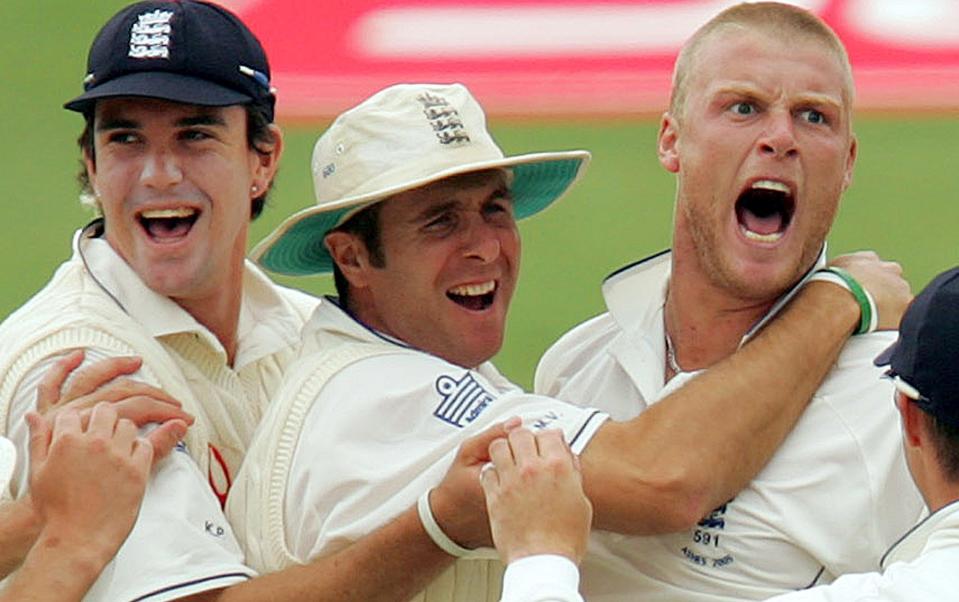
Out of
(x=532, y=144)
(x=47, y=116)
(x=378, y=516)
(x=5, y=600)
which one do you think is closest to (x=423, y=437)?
(x=378, y=516)

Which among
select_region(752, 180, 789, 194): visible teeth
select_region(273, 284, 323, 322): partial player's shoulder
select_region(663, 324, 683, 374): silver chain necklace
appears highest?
select_region(752, 180, 789, 194): visible teeth

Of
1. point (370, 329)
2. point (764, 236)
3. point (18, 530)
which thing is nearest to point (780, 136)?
point (764, 236)

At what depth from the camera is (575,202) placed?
909cm

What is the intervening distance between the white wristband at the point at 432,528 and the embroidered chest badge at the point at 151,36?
120cm

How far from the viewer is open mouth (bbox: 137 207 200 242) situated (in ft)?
15.4

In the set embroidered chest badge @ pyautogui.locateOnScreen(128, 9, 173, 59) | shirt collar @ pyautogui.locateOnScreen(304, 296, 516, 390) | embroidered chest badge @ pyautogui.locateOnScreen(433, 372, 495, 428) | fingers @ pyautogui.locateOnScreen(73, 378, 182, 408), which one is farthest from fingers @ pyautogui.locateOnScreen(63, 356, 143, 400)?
embroidered chest badge @ pyautogui.locateOnScreen(128, 9, 173, 59)

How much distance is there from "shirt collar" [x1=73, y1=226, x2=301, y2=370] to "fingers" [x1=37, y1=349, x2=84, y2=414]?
33cm

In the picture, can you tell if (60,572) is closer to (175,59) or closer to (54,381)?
(54,381)

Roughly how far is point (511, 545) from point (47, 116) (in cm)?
658

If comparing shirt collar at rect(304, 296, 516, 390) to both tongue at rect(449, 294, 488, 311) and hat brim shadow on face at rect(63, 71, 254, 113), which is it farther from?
hat brim shadow on face at rect(63, 71, 254, 113)

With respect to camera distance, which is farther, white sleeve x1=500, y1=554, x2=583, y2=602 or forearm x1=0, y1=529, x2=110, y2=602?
forearm x1=0, y1=529, x2=110, y2=602

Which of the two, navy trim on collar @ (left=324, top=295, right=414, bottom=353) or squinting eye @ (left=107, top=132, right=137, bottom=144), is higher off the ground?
squinting eye @ (left=107, top=132, right=137, bottom=144)

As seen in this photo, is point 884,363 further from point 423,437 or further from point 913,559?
point 423,437

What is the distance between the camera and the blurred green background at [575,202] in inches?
336
